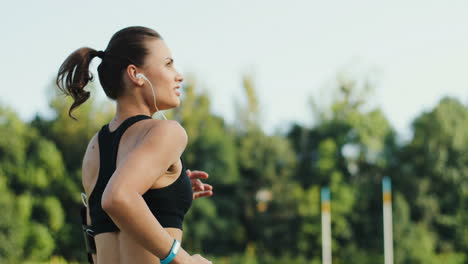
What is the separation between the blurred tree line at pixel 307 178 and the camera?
3225cm

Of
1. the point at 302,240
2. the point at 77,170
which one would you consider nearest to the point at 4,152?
the point at 77,170

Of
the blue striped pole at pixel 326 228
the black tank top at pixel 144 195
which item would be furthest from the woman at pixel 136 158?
the blue striped pole at pixel 326 228

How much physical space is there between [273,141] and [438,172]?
8.49 metres

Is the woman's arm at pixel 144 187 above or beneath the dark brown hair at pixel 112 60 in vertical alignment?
beneath

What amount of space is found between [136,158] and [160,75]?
37 cm

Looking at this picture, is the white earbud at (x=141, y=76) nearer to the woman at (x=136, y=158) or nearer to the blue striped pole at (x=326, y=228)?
the woman at (x=136, y=158)

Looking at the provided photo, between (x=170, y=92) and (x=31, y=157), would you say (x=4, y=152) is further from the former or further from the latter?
(x=170, y=92)

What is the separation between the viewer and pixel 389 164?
36062 mm

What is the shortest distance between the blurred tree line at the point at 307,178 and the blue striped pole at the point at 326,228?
62 cm

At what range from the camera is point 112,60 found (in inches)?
86.3

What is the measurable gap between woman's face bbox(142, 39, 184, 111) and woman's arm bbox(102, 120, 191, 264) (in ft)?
0.71

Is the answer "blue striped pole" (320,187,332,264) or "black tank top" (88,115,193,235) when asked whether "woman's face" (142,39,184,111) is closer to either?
"black tank top" (88,115,193,235)

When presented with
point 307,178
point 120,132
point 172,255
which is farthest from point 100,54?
point 307,178

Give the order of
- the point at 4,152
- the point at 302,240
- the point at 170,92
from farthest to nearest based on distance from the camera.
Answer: the point at 302,240 → the point at 4,152 → the point at 170,92
